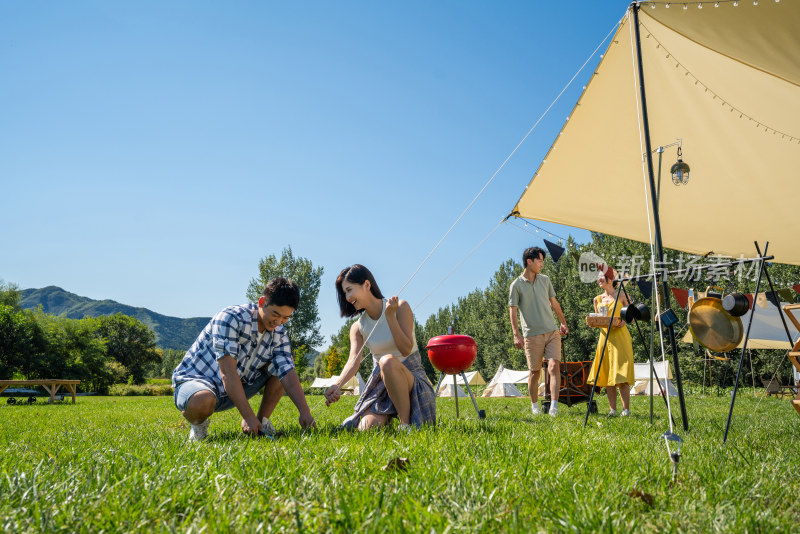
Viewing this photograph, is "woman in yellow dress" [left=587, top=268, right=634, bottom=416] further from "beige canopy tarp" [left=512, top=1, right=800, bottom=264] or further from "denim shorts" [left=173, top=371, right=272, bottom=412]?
"denim shorts" [left=173, top=371, right=272, bottom=412]

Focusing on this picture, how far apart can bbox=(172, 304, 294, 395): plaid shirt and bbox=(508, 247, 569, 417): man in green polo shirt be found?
11.1 feet

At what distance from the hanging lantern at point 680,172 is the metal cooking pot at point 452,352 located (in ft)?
12.1

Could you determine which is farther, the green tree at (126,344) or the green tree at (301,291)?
the green tree at (126,344)

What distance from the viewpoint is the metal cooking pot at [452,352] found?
14.0 feet

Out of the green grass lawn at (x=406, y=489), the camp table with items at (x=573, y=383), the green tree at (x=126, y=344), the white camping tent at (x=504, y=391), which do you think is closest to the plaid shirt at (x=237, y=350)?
the green grass lawn at (x=406, y=489)

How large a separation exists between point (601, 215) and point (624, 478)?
608cm

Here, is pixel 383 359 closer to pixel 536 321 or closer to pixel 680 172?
pixel 536 321

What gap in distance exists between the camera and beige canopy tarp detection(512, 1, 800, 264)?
14.3 feet

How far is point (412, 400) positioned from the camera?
11.9 feet

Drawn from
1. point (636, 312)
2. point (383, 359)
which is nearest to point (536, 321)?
point (636, 312)

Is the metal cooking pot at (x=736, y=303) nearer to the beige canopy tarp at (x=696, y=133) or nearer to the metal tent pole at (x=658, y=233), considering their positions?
the metal tent pole at (x=658, y=233)

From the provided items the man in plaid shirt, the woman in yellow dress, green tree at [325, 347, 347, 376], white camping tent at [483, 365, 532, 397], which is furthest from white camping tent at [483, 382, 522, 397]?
green tree at [325, 347, 347, 376]

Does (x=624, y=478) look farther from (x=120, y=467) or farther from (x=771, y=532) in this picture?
(x=120, y=467)

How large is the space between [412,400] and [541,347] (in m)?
3.04
